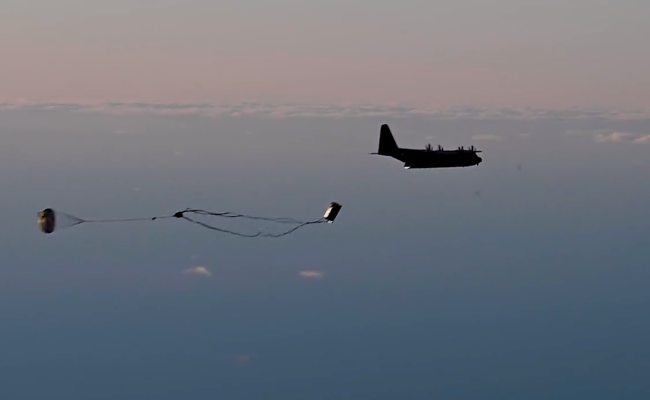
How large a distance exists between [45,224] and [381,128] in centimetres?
6396

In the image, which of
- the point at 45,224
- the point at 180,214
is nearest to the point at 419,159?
the point at 180,214

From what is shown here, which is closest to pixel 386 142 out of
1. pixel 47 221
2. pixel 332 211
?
pixel 332 211

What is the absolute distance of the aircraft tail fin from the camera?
500ft

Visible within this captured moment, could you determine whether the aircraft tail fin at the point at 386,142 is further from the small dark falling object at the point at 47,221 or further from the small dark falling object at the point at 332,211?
the small dark falling object at the point at 47,221

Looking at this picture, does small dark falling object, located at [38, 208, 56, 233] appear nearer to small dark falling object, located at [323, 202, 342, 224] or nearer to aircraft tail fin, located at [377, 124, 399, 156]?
small dark falling object, located at [323, 202, 342, 224]

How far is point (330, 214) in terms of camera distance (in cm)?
12025

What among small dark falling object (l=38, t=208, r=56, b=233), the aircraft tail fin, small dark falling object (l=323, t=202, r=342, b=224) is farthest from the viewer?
the aircraft tail fin

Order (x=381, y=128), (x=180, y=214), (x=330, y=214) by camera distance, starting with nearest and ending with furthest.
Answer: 1. (x=180, y=214)
2. (x=330, y=214)
3. (x=381, y=128)

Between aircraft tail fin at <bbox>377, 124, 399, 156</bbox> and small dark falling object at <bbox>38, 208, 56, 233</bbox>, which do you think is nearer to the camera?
small dark falling object at <bbox>38, 208, 56, 233</bbox>

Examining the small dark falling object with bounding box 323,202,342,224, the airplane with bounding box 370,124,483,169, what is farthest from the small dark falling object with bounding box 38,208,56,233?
the airplane with bounding box 370,124,483,169

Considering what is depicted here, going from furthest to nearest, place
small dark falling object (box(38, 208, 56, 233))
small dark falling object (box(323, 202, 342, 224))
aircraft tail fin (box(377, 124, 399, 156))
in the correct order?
aircraft tail fin (box(377, 124, 399, 156)) → small dark falling object (box(323, 202, 342, 224)) → small dark falling object (box(38, 208, 56, 233))

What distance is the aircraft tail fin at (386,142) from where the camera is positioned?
152375 millimetres

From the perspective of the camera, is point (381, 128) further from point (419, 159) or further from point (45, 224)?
point (45, 224)

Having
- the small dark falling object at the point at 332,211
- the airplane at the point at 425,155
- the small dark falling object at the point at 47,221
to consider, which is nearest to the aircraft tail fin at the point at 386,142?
the airplane at the point at 425,155
